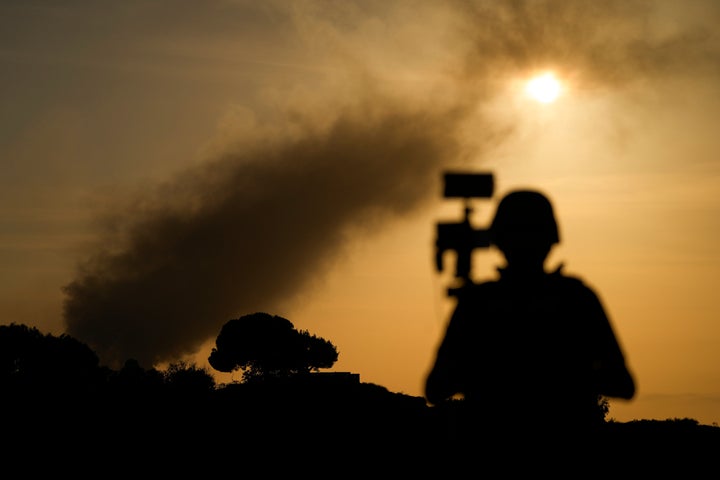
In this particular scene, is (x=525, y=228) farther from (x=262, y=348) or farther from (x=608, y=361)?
(x=262, y=348)

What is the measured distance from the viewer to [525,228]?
6062 mm

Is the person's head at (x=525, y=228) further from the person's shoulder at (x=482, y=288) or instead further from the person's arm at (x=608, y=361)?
the person's arm at (x=608, y=361)

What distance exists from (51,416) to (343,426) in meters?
15.2

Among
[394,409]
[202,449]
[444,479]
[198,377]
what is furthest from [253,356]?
[444,479]

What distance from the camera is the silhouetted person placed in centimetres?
586

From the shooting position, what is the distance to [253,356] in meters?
150

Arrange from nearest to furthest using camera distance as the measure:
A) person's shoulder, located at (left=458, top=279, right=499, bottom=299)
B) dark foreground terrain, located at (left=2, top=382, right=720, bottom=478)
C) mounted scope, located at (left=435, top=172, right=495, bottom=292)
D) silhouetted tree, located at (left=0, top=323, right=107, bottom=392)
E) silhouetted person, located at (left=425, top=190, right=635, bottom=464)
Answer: silhouetted person, located at (left=425, top=190, right=635, bottom=464), person's shoulder, located at (left=458, top=279, right=499, bottom=299), mounted scope, located at (left=435, top=172, right=495, bottom=292), dark foreground terrain, located at (left=2, top=382, right=720, bottom=478), silhouetted tree, located at (left=0, top=323, right=107, bottom=392)

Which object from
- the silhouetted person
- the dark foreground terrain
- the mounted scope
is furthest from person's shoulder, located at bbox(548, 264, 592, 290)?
the dark foreground terrain

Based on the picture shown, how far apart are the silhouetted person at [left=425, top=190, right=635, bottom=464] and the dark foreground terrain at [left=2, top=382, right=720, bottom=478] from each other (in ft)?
58.3

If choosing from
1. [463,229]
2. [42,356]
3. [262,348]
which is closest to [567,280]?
[463,229]

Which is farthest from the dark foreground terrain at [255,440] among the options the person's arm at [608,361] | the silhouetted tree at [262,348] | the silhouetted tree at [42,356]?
the silhouetted tree at [262,348]

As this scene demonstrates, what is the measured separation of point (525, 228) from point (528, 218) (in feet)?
0.21

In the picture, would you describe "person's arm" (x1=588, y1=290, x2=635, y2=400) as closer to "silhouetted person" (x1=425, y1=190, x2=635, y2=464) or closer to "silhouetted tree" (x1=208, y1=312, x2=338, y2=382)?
"silhouetted person" (x1=425, y1=190, x2=635, y2=464)

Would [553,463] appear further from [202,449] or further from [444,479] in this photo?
[202,449]
